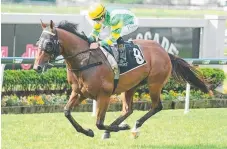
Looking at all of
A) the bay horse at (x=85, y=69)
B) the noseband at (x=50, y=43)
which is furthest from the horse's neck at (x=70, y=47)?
the noseband at (x=50, y=43)

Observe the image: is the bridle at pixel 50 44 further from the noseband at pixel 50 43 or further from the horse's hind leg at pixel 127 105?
the horse's hind leg at pixel 127 105

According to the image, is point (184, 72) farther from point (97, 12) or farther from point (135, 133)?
point (97, 12)

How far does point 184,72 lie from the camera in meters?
9.48

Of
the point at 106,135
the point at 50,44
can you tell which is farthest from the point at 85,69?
the point at 106,135

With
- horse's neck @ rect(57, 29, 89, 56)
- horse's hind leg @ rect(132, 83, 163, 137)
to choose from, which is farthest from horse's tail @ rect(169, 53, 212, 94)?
horse's neck @ rect(57, 29, 89, 56)

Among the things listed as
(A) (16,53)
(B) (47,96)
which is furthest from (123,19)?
(A) (16,53)

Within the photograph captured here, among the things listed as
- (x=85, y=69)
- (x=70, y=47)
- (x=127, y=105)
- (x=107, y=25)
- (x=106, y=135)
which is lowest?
(x=106, y=135)

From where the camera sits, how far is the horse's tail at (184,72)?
9383 millimetres

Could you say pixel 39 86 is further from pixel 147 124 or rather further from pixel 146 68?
pixel 146 68

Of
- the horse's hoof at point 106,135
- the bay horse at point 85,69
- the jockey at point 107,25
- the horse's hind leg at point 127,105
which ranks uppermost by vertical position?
the jockey at point 107,25

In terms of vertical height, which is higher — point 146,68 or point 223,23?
point 223,23

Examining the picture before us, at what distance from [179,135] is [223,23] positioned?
29.0ft

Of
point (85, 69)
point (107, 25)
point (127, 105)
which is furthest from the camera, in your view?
point (127, 105)

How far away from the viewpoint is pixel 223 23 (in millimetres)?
17281
